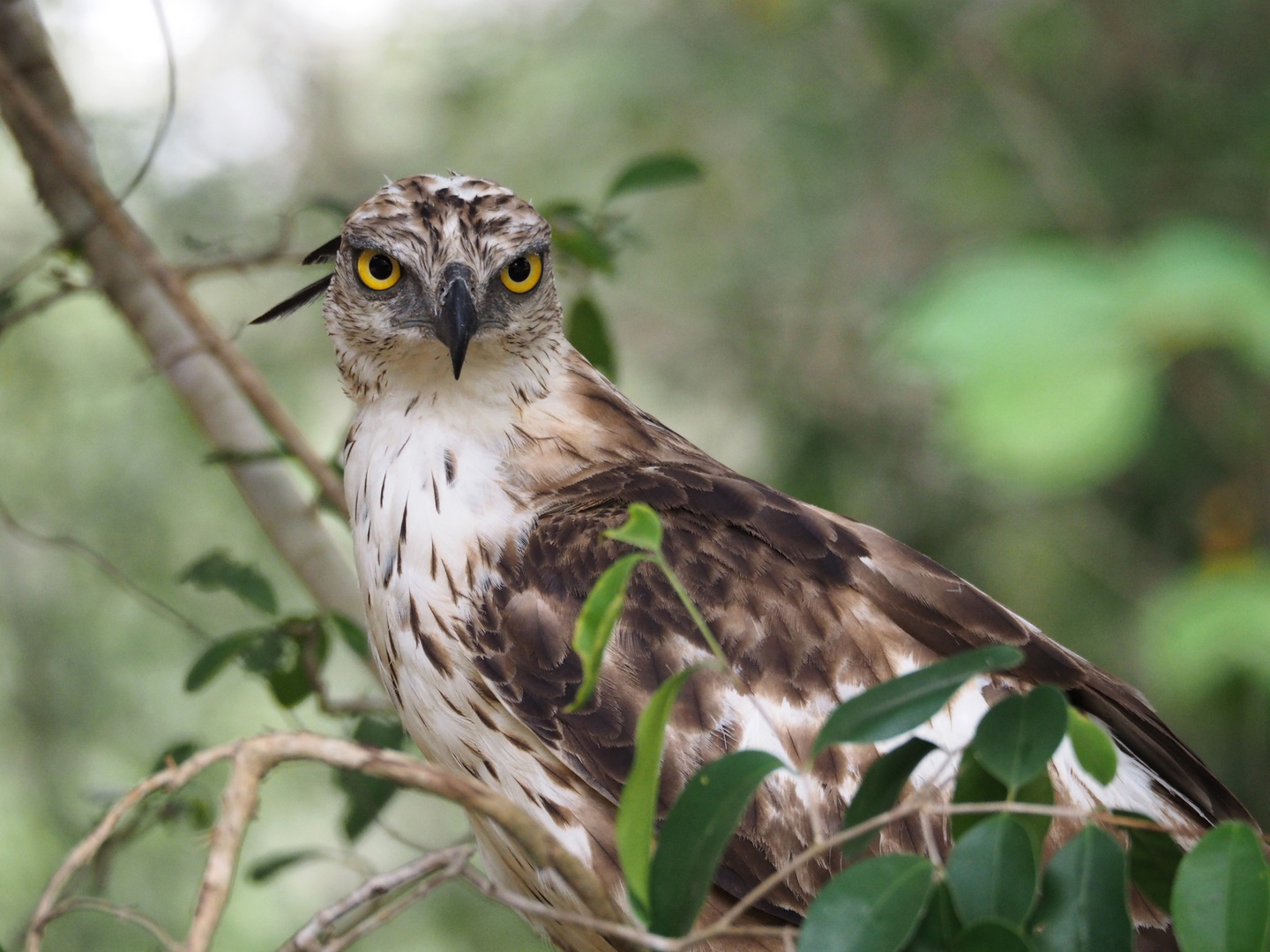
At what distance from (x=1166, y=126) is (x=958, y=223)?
100 cm

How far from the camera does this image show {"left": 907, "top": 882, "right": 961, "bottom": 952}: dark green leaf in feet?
4.10

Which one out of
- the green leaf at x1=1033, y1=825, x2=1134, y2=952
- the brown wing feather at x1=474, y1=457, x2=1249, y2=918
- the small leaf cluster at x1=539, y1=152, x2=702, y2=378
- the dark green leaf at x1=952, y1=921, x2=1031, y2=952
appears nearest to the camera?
the dark green leaf at x1=952, y1=921, x2=1031, y2=952

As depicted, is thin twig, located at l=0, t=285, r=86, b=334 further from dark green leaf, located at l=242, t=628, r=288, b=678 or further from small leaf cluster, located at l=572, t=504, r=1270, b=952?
small leaf cluster, located at l=572, t=504, r=1270, b=952

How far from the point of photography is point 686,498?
2.36 meters

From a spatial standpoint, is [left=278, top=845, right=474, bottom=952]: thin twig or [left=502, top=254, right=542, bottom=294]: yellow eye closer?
[left=278, top=845, right=474, bottom=952]: thin twig

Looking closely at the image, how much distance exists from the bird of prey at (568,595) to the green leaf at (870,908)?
917mm

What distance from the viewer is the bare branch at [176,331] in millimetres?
2605

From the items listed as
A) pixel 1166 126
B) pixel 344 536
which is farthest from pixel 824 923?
pixel 1166 126

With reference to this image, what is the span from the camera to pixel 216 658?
8.08 ft

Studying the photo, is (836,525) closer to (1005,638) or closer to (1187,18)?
(1005,638)

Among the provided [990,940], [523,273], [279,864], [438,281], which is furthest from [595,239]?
[990,940]

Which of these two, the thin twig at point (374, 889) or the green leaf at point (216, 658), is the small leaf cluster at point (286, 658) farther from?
the thin twig at point (374, 889)

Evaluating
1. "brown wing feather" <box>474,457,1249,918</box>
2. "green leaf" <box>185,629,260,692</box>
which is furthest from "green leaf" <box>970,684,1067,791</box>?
"green leaf" <box>185,629,260,692</box>

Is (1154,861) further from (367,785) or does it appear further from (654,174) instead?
(654,174)
